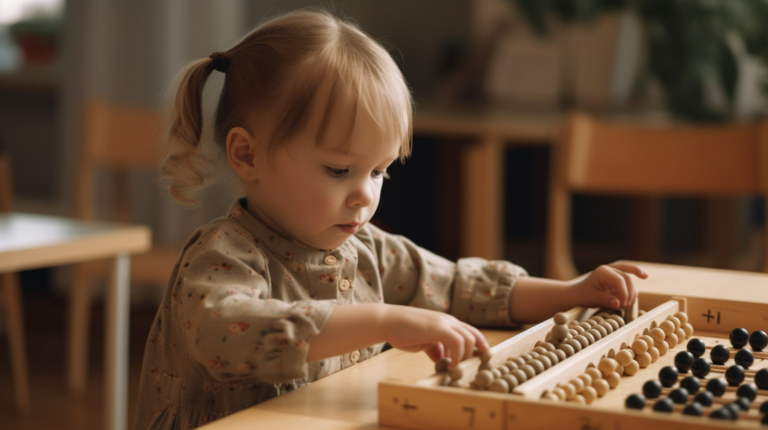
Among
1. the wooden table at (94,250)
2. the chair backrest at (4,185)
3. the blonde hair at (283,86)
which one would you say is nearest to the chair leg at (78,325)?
the chair backrest at (4,185)

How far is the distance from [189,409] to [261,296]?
6.1 inches

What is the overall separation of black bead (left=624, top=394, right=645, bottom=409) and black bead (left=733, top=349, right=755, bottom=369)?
7.3 inches

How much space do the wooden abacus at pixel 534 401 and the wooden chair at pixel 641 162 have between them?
1.21 meters

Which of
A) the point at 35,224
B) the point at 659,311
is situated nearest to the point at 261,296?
the point at 659,311

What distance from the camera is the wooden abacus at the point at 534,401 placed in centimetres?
62

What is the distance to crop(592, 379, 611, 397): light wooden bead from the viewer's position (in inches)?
29.9

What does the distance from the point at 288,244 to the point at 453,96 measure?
2.40 m

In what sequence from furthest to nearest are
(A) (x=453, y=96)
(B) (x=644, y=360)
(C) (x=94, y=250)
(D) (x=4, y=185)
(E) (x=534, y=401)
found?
(A) (x=453, y=96), (D) (x=4, y=185), (C) (x=94, y=250), (B) (x=644, y=360), (E) (x=534, y=401)

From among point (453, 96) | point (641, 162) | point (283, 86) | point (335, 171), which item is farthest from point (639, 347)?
point (453, 96)

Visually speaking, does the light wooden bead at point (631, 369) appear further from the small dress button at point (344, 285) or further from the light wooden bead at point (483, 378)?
the small dress button at point (344, 285)

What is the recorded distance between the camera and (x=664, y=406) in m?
0.69

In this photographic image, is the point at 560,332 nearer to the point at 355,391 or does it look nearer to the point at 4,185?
the point at 355,391

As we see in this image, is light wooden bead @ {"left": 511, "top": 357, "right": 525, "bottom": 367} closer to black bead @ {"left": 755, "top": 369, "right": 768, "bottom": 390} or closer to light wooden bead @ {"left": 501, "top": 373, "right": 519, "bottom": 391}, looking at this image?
light wooden bead @ {"left": 501, "top": 373, "right": 519, "bottom": 391}

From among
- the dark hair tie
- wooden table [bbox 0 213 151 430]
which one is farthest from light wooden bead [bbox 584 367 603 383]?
wooden table [bbox 0 213 151 430]
